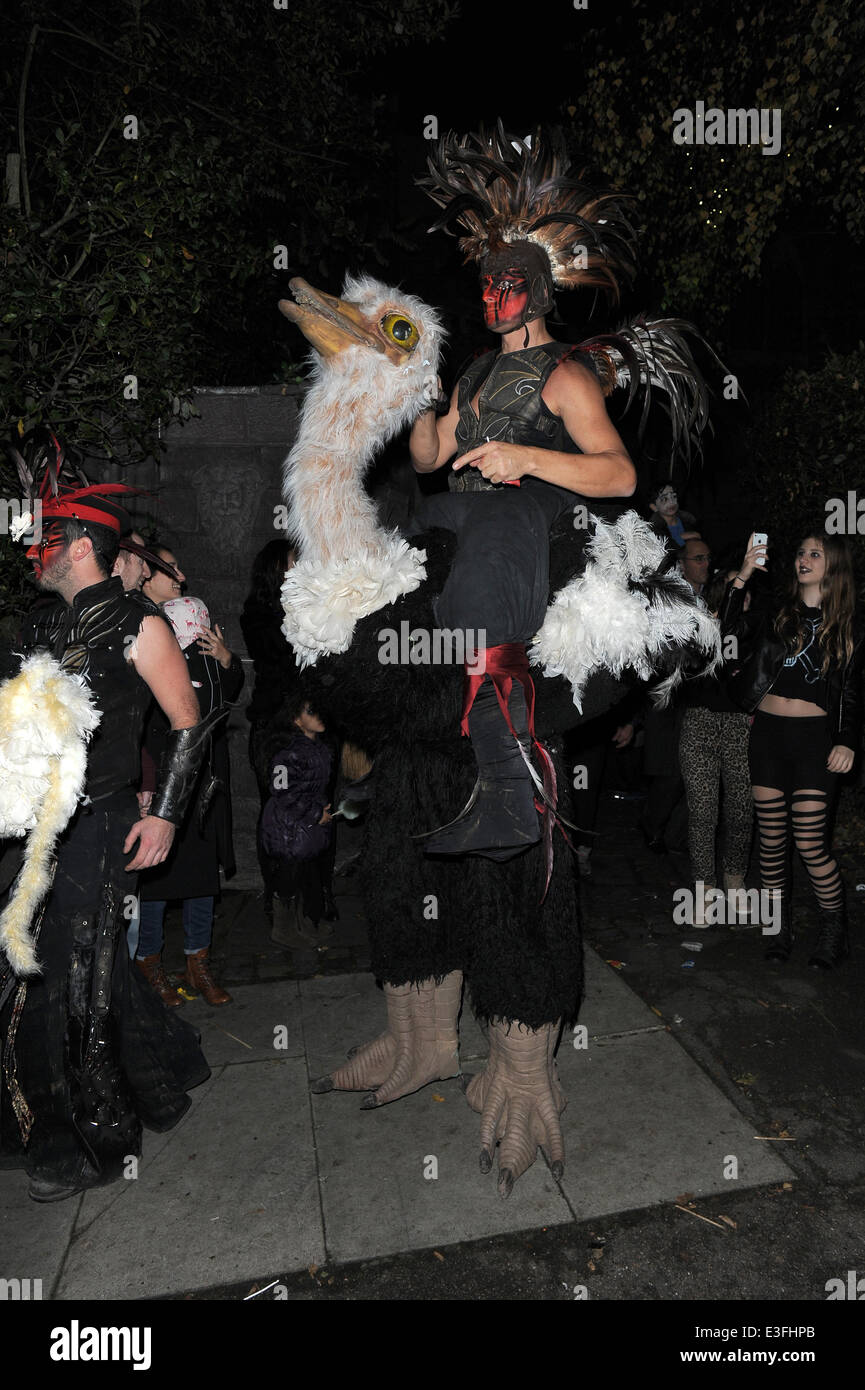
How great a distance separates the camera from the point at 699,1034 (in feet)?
13.6

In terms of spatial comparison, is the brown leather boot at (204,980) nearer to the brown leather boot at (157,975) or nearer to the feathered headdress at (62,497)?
the brown leather boot at (157,975)

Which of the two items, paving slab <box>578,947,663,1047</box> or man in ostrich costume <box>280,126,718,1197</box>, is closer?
man in ostrich costume <box>280,126,718,1197</box>

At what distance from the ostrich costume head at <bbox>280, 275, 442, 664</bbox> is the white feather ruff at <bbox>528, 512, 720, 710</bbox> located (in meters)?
0.50

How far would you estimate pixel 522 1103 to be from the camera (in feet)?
10.8

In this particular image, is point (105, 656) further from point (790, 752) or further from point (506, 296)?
point (790, 752)

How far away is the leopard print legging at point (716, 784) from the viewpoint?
17.9 feet

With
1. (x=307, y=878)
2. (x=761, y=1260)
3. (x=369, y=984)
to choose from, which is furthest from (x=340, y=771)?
(x=761, y=1260)

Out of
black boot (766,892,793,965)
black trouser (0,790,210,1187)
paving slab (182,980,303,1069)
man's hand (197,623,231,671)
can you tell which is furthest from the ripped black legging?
black trouser (0,790,210,1187)

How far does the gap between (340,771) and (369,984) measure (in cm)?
167

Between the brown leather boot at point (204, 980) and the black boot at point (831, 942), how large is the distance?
3.07 metres

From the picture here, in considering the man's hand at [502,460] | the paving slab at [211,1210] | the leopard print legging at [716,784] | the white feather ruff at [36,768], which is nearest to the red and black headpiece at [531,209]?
the man's hand at [502,460]

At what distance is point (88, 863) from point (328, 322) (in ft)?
6.73

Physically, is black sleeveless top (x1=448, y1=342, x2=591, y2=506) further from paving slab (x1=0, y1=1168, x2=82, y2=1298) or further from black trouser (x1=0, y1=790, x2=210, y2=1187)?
paving slab (x1=0, y1=1168, x2=82, y2=1298)

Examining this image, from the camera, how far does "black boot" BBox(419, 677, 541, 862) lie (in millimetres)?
2844
